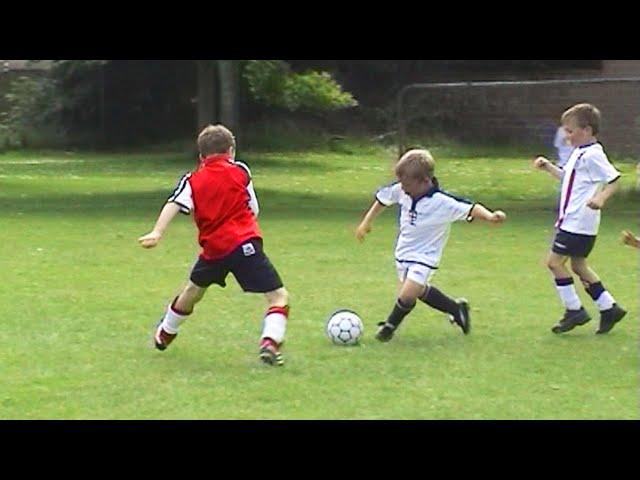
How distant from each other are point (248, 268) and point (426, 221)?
142 cm

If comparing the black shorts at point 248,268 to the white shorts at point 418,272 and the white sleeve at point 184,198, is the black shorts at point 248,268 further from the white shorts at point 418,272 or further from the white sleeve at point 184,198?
the white shorts at point 418,272

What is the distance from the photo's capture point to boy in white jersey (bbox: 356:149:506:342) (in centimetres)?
862

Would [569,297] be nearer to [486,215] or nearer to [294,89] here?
[486,215]

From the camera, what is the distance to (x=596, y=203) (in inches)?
337

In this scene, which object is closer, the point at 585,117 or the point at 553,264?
the point at 585,117

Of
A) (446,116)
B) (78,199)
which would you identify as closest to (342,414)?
(78,199)

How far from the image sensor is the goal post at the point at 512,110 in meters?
23.7

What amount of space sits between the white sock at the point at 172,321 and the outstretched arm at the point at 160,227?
61cm

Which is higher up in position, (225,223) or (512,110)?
(225,223)

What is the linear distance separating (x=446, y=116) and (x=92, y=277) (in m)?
14.0

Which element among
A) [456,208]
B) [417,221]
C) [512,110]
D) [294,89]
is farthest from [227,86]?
[456,208]

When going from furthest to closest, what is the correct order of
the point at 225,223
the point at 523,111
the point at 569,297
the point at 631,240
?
the point at 523,111
the point at 569,297
the point at 225,223
the point at 631,240

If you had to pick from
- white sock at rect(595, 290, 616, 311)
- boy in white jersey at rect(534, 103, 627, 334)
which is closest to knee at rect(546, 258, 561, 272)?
boy in white jersey at rect(534, 103, 627, 334)

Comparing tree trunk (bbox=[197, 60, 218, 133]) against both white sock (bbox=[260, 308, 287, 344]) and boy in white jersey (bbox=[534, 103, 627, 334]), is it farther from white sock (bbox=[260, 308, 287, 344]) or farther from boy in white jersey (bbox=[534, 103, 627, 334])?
white sock (bbox=[260, 308, 287, 344])
